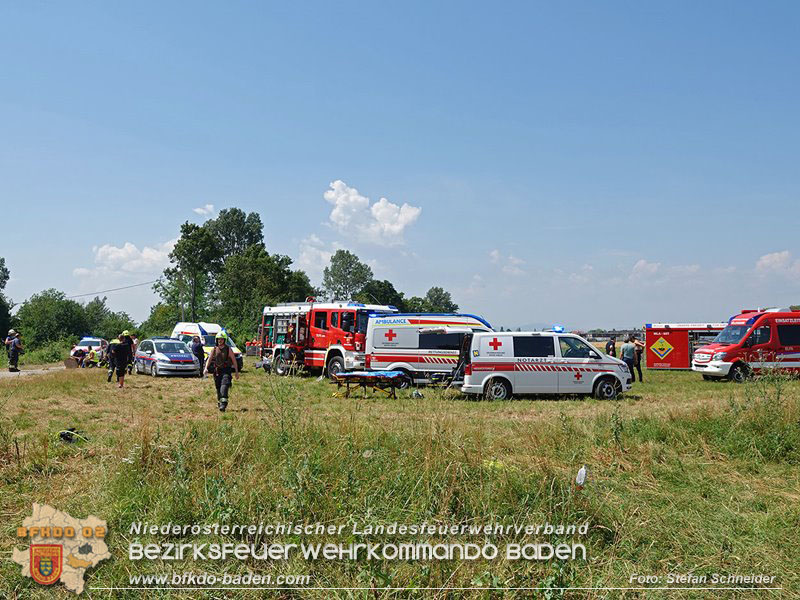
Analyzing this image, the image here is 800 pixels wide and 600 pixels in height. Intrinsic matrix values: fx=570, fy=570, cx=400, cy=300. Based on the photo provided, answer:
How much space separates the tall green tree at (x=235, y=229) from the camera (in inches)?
3506

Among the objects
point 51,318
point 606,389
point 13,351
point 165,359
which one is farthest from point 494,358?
point 51,318

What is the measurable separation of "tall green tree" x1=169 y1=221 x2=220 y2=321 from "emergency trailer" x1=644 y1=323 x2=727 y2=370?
4932cm

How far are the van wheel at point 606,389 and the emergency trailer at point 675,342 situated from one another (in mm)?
16156

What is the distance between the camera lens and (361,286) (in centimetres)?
11344

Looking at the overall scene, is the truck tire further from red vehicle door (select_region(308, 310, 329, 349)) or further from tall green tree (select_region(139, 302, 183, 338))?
tall green tree (select_region(139, 302, 183, 338))

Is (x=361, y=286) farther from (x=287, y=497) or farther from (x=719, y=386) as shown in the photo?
(x=287, y=497)

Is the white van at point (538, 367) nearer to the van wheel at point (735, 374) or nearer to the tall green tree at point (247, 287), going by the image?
the van wheel at point (735, 374)

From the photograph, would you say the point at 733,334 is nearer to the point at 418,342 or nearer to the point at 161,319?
the point at 418,342

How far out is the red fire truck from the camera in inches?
853

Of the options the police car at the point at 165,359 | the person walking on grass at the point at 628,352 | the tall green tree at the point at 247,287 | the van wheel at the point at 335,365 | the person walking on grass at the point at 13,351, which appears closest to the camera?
the person walking on grass at the point at 628,352

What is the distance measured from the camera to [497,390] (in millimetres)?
15500

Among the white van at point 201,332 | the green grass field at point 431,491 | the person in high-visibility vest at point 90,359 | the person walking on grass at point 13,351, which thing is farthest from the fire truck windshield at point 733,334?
the person walking on grass at point 13,351

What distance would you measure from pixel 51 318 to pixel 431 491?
85441 mm

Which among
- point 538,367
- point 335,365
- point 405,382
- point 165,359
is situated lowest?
point 405,382
